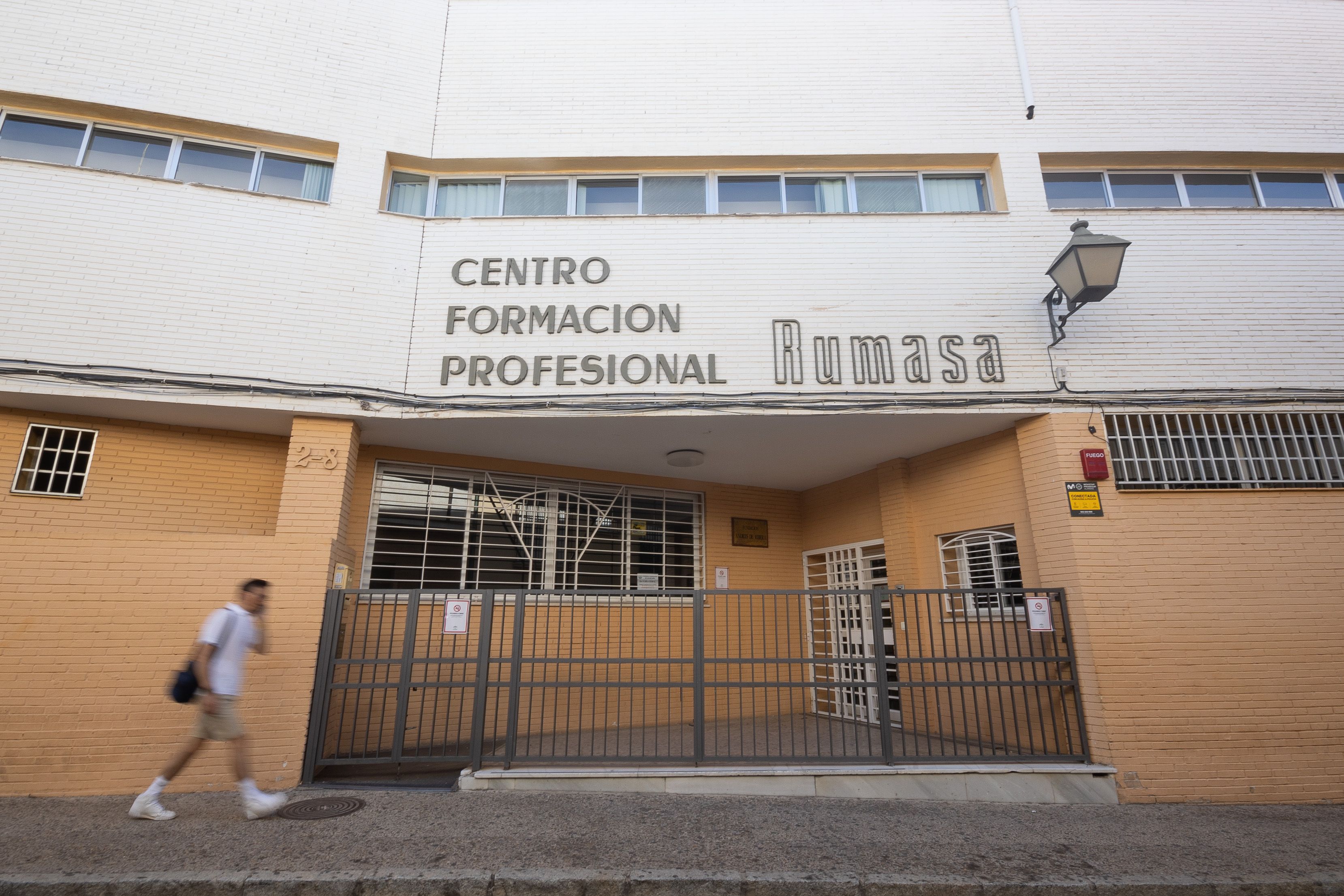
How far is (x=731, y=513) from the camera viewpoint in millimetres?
10023

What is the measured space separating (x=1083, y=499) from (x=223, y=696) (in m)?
7.78

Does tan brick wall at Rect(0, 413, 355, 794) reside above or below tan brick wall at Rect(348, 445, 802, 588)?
below

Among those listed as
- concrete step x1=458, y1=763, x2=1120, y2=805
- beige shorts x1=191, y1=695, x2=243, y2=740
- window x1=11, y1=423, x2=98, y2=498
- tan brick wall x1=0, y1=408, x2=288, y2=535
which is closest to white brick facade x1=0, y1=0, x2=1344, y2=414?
window x1=11, y1=423, x2=98, y2=498

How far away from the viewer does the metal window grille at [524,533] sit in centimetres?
796

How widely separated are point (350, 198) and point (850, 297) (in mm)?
5720

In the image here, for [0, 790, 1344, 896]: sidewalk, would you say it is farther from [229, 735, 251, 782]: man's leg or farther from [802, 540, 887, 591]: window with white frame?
[802, 540, 887, 591]: window with white frame

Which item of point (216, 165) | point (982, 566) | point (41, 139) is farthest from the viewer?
point (982, 566)

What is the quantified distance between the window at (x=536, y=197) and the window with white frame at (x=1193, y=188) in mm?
5966

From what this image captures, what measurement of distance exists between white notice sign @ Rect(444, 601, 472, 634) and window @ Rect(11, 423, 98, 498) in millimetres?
3915

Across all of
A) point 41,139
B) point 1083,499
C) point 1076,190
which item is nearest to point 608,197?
point 1076,190

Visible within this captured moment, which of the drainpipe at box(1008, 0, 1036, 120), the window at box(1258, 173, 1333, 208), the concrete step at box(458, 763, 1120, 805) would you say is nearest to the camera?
the concrete step at box(458, 763, 1120, 805)

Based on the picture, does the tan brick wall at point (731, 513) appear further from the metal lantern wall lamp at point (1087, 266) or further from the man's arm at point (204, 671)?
the metal lantern wall lamp at point (1087, 266)

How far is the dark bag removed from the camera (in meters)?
4.79

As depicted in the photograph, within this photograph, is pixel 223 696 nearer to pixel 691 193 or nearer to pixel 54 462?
pixel 54 462
